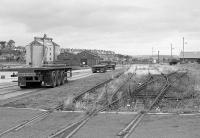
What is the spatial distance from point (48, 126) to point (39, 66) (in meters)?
16.9

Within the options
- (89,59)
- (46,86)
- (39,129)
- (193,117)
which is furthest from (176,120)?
(89,59)

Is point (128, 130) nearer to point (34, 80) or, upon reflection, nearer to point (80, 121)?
point (80, 121)

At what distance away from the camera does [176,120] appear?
11.0 meters

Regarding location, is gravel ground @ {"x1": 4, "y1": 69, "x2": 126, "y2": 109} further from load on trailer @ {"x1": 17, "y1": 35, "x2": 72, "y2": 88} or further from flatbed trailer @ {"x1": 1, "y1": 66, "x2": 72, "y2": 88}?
load on trailer @ {"x1": 17, "y1": 35, "x2": 72, "y2": 88}

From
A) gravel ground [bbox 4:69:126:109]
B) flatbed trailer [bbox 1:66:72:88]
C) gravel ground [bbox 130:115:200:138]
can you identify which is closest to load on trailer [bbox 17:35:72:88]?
flatbed trailer [bbox 1:66:72:88]

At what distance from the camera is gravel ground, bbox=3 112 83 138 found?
9138 mm

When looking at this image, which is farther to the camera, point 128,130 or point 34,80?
point 34,80

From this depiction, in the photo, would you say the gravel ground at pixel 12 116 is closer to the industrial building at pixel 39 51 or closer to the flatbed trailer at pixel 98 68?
the industrial building at pixel 39 51

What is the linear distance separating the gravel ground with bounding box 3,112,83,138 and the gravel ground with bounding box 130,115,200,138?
79.6 inches

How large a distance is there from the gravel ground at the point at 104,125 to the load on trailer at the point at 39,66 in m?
14.4

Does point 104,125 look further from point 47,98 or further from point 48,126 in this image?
point 47,98

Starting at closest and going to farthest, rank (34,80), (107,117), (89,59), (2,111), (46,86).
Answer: (107,117)
(2,111)
(34,80)
(46,86)
(89,59)

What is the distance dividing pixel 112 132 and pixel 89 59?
131 meters

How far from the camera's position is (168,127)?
9.88 meters
